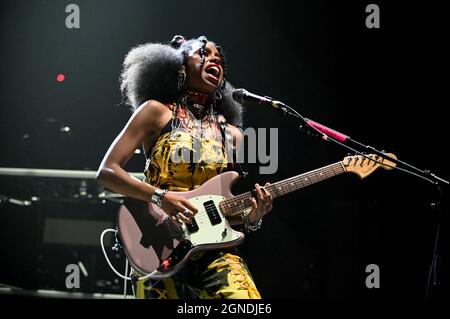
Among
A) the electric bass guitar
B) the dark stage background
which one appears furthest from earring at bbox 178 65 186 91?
the dark stage background

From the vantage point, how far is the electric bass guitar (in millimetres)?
2688

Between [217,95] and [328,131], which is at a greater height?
[217,95]

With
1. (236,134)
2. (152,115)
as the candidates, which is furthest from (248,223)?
(152,115)

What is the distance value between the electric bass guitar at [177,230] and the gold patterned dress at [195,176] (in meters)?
0.07

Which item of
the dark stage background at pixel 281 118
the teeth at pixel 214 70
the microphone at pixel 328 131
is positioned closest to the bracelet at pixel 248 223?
the microphone at pixel 328 131

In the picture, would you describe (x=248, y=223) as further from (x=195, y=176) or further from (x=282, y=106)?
(x=282, y=106)

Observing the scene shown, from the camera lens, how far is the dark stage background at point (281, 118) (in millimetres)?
4508

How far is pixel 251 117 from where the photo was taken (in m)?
4.82

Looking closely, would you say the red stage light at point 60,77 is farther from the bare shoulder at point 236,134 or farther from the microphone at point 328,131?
the microphone at point 328,131

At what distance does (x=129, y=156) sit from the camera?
113 inches

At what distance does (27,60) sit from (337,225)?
317cm

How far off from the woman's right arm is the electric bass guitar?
3.1 inches

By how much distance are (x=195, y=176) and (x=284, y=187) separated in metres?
0.55

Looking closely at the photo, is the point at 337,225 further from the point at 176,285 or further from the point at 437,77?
the point at 176,285
